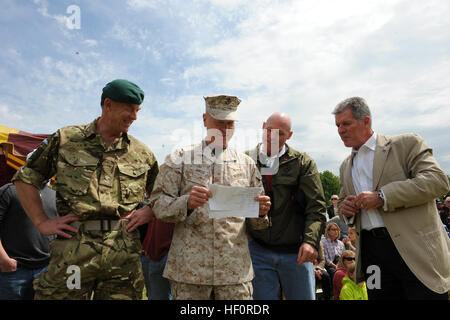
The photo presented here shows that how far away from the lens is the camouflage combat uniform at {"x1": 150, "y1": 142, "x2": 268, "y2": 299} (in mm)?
2299

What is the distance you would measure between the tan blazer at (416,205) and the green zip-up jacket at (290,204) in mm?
621

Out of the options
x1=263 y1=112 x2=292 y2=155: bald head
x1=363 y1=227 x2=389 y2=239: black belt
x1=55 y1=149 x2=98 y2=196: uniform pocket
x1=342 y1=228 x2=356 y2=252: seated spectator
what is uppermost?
x1=263 y1=112 x2=292 y2=155: bald head

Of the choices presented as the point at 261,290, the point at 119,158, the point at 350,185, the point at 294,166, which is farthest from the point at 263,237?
the point at 119,158

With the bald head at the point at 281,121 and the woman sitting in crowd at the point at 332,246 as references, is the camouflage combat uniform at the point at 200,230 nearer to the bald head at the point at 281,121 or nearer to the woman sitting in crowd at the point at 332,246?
the bald head at the point at 281,121

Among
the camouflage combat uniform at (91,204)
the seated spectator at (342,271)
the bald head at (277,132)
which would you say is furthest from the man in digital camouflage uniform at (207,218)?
the seated spectator at (342,271)

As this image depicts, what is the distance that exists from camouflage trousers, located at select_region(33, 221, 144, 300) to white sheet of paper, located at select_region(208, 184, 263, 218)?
74 cm

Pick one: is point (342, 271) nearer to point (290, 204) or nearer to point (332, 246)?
point (332, 246)

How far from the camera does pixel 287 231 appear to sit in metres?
3.27

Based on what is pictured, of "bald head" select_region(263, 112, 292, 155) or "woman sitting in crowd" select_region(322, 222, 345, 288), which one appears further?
"woman sitting in crowd" select_region(322, 222, 345, 288)

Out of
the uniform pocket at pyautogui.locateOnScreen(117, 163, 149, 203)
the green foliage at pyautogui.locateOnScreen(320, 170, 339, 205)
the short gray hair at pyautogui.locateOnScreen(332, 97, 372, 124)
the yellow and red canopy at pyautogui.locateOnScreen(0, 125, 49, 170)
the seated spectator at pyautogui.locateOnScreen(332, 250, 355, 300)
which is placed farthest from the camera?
the green foliage at pyautogui.locateOnScreen(320, 170, 339, 205)

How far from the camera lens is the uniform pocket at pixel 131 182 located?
246 cm

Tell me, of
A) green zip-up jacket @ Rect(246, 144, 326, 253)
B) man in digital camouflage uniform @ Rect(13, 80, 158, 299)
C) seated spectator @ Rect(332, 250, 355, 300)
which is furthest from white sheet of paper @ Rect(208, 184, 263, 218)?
seated spectator @ Rect(332, 250, 355, 300)

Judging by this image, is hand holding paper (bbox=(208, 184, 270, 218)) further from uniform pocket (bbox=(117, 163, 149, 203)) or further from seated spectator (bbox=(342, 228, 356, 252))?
seated spectator (bbox=(342, 228, 356, 252))

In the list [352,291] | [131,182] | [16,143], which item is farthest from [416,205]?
[16,143]
